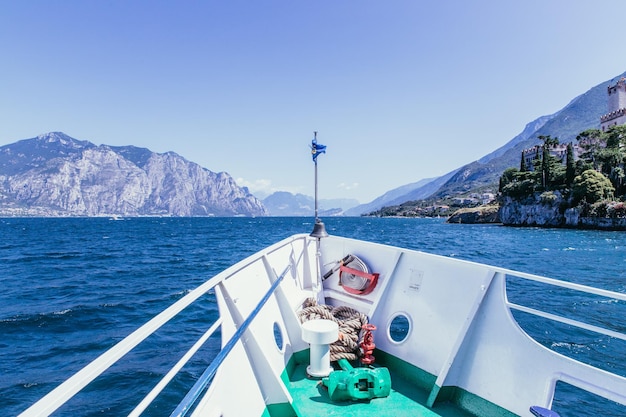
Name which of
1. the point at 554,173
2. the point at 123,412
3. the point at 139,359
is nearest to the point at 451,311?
the point at 123,412

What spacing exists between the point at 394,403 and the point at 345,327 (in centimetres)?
127

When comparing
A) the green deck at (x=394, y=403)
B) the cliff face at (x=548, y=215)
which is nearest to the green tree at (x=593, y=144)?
the cliff face at (x=548, y=215)

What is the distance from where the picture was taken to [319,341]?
4309 mm

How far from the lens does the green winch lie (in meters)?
3.98

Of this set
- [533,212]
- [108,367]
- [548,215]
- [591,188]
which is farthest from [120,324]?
[533,212]

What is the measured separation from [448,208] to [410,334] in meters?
201

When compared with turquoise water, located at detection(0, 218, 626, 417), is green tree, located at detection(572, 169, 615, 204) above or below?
above

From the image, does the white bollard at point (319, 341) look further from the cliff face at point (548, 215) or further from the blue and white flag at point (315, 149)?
the cliff face at point (548, 215)

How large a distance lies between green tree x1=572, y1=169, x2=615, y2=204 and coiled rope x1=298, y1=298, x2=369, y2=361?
82.4m

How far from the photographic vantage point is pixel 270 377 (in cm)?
355

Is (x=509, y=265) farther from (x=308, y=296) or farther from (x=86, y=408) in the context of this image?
(x=86, y=408)

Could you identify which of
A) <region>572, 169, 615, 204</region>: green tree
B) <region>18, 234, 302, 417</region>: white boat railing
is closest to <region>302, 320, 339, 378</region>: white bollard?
<region>18, 234, 302, 417</region>: white boat railing

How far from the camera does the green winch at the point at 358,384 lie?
157 inches

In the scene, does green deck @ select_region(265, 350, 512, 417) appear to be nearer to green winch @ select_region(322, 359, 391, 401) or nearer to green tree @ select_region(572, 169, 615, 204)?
green winch @ select_region(322, 359, 391, 401)
